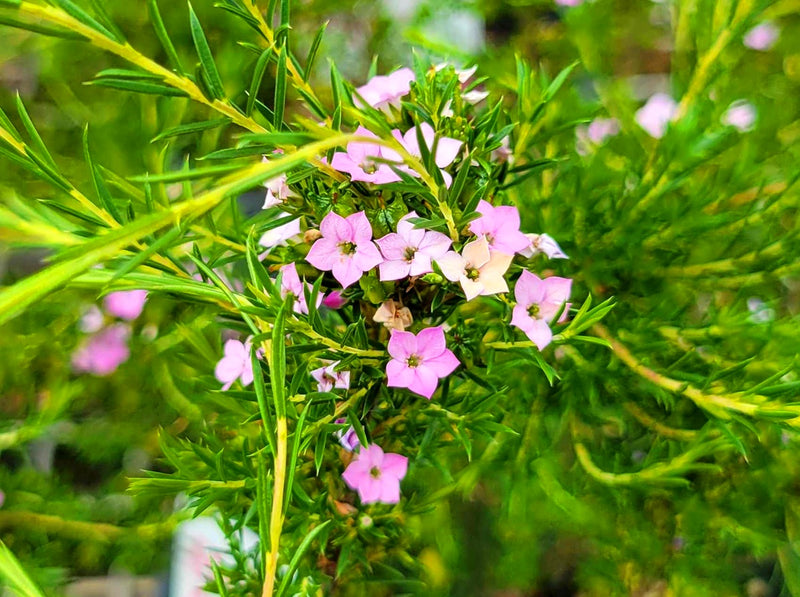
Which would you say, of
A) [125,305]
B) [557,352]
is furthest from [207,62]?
[125,305]

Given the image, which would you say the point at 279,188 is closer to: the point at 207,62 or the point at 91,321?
the point at 207,62

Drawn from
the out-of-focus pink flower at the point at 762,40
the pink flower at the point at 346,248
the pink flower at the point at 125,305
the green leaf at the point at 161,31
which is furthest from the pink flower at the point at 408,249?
the out-of-focus pink flower at the point at 762,40

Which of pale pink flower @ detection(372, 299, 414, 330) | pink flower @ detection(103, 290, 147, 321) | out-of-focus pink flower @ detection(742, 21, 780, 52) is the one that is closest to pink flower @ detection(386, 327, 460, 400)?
pale pink flower @ detection(372, 299, 414, 330)

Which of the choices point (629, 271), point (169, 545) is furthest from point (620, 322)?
point (169, 545)

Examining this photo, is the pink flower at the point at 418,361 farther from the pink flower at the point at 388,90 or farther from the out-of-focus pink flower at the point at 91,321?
the out-of-focus pink flower at the point at 91,321

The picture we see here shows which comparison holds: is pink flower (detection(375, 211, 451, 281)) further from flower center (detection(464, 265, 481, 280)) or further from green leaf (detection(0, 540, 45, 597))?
green leaf (detection(0, 540, 45, 597))

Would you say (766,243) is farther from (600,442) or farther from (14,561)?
(14,561)
